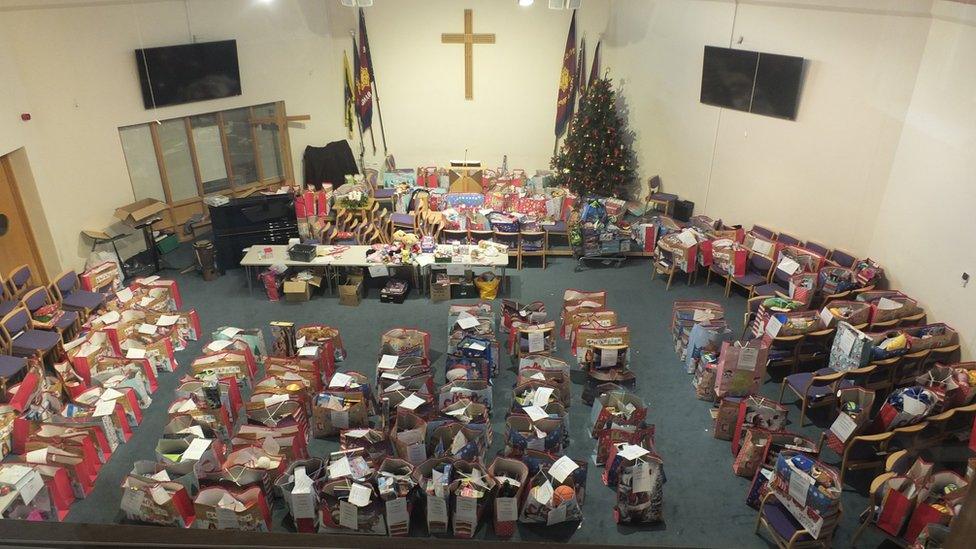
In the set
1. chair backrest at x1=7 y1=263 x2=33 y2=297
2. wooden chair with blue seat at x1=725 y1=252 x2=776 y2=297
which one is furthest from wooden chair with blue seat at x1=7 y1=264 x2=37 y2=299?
wooden chair with blue seat at x1=725 y1=252 x2=776 y2=297

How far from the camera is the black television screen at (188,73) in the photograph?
32.0ft

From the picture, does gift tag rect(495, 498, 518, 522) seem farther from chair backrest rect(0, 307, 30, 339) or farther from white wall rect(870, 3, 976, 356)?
chair backrest rect(0, 307, 30, 339)

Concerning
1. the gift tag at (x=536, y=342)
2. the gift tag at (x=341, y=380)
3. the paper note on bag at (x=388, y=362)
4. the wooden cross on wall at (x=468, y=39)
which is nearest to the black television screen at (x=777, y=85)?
the gift tag at (x=536, y=342)

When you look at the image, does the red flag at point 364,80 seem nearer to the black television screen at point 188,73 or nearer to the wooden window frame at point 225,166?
the wooden window frame at point 225,166

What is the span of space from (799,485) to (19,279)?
8.99m

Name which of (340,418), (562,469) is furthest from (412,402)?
(562,469)

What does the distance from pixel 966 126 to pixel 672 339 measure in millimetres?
3790

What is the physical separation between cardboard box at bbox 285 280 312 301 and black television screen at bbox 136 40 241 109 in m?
3.69

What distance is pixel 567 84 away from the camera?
470 inches

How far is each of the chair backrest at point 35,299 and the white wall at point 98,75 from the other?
1376mm

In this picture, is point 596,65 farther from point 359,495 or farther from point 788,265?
point 359,495

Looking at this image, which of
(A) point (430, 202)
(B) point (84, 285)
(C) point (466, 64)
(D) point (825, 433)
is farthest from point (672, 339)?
(B) point (84, 285)

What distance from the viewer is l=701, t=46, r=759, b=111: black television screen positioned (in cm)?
924

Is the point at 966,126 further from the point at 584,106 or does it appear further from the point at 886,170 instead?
the point at 584,106
